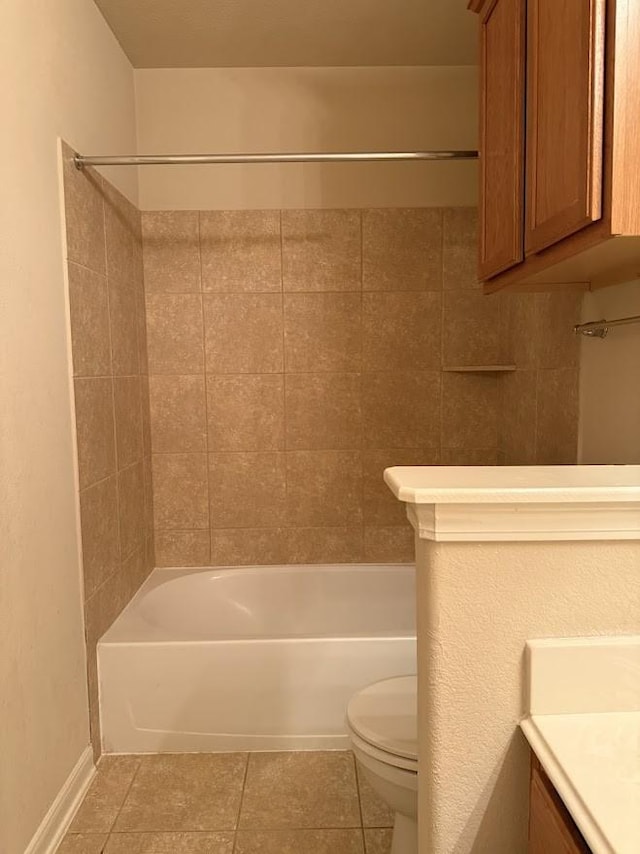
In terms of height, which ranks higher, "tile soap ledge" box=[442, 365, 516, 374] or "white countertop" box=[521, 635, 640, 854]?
"tile soap ledge" box=[442, 365, 516, 374]

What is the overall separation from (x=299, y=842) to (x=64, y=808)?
26.4 inches

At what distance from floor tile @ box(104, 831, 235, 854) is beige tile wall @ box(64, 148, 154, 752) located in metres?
0.41

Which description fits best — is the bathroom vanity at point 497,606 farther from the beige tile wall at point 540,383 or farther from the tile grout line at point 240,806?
the beige tile wall at point 540,383

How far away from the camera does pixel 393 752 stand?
1.43 m

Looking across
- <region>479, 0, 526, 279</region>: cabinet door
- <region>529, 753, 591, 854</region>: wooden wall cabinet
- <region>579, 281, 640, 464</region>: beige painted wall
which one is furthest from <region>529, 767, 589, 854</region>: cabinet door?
<region>479, 0, 526, 279</region>: cabinet door

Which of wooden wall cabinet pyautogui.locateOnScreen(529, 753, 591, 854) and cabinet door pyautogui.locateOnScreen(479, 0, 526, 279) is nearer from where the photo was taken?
wooden wall cabinet pyautogui.locateOnScreen(529, 753, 591, 854)

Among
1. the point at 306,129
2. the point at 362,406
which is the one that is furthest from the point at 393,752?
the point at 306,129

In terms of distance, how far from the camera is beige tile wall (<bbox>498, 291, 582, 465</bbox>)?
81.0 inches

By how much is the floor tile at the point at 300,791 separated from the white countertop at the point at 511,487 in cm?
131

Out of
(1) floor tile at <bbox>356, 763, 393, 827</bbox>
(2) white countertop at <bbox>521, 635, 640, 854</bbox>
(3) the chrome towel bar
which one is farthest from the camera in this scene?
(1) floor tile at <bbox>356, 763, 393, 827</bbox>

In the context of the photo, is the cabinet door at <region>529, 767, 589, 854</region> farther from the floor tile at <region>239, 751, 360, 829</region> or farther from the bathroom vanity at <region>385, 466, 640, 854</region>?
the floor tile at <region>239, 751, 360, 829</region>

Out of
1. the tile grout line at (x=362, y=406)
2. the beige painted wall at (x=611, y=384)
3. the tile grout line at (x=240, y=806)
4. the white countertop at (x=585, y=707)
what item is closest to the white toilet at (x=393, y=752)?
the tile grout line at (x=240, y=806)

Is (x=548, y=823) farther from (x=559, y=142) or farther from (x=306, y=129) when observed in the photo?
(x=306, y=129)

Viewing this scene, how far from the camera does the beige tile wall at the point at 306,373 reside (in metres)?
2.75
